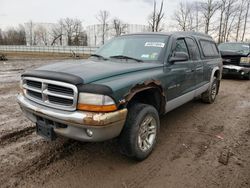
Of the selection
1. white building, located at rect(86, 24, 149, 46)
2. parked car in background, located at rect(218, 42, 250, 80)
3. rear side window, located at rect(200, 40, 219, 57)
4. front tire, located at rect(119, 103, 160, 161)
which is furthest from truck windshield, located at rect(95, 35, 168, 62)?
white building, located at rect(86, 24, 149, 46)

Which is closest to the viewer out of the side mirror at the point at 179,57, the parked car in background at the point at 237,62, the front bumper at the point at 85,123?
the front bumper at the point at 85,123

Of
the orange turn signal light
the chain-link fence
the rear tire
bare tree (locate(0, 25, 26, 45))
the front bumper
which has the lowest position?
the rear tire

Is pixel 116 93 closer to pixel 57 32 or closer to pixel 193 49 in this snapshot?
pixel 193 49

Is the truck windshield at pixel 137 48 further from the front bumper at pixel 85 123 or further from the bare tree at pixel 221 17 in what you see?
the bare tree at pixel 221 17

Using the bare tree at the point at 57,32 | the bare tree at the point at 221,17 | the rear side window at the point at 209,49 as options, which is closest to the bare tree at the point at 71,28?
the bare tree at the point at 57,32

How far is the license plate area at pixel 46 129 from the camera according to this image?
2848mm

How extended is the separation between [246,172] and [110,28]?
56.3 meters

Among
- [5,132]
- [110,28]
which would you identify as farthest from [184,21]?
[5,132]

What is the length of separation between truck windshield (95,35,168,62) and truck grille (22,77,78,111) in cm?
149

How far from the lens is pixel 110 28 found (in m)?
56.2

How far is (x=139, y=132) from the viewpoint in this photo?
3107mm

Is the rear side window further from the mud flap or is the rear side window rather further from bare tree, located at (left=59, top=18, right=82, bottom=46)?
bare tree, located at (left=59, top=18, right=82, bottom=46)

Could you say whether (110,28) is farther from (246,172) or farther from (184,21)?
(246,172)

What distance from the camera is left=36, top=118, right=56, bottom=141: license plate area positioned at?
285 cm
